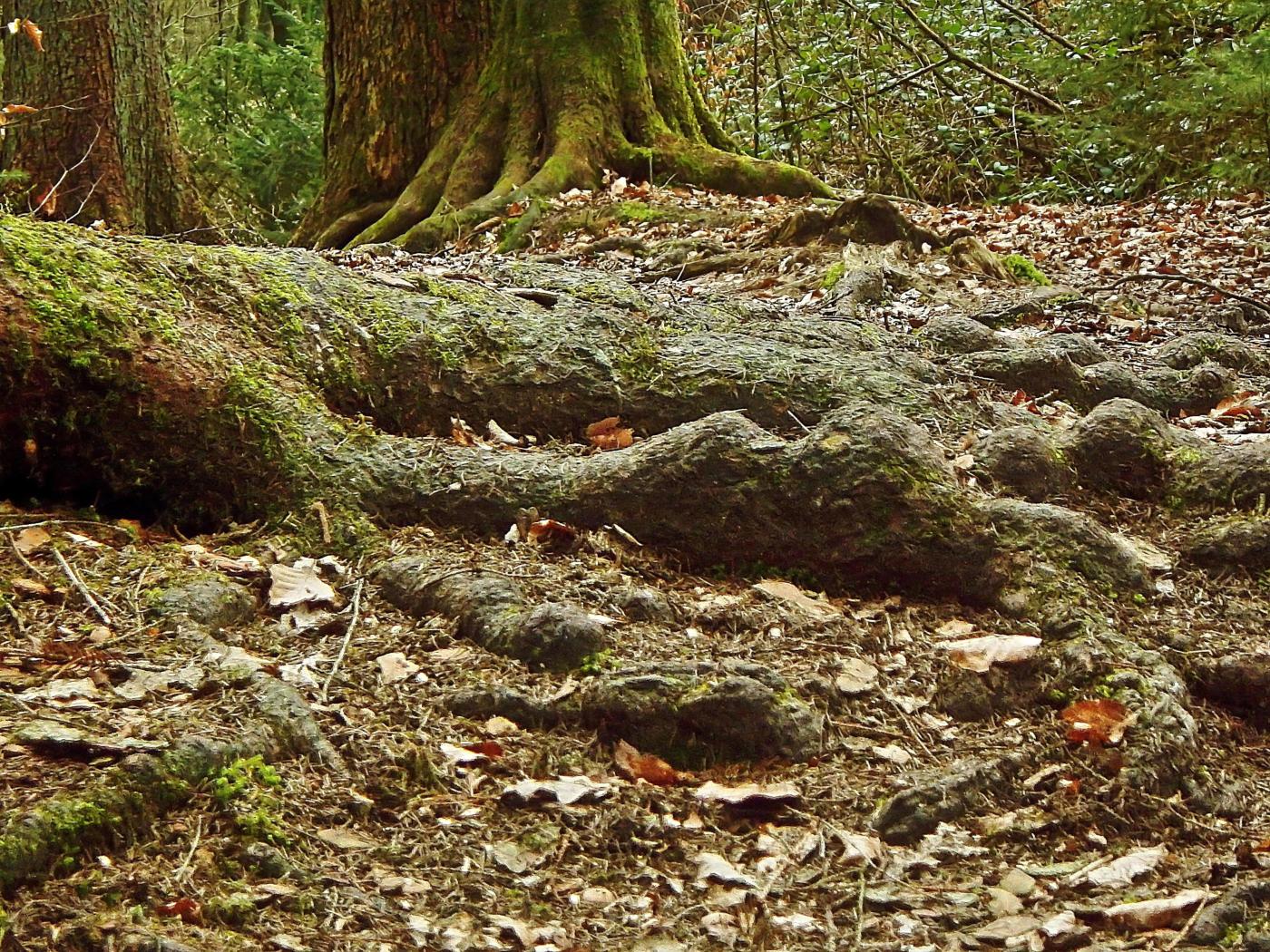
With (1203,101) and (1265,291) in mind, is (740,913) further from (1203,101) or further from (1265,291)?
(1203,101)

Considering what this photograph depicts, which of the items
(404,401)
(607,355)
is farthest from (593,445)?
(404,401)

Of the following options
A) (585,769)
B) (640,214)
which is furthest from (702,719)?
(640,214)

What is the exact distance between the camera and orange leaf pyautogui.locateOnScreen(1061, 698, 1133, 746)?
2.84 meters

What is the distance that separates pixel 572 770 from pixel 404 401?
1.73 m

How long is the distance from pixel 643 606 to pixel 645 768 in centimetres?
59

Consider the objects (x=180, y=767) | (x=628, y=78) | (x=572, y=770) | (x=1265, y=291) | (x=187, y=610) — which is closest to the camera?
(x=180, y=767)

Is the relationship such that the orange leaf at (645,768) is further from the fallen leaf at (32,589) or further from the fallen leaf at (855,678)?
the fallen leaf at (32,589)

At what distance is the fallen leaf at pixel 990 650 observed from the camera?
10.2ft

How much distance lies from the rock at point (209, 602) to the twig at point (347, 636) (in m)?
0.26

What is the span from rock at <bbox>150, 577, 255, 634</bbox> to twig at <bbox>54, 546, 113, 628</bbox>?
11 cm

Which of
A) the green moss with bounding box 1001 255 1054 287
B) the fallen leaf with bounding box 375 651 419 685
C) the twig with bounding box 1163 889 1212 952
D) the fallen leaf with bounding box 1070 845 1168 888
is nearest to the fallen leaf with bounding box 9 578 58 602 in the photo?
the fallen leaf with bounding box 375 651 419 685

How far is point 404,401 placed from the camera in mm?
A: 4020

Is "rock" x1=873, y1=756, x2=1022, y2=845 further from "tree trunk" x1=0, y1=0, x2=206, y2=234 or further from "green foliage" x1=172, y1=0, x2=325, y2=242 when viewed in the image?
"green foliage" x1=172, y1=0, x2=325, y2=242

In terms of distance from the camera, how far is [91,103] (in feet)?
26.5
